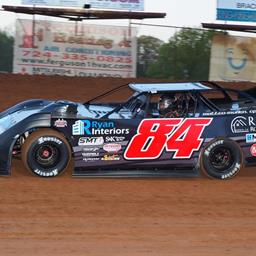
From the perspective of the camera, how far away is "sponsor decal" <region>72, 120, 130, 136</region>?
9398 mm

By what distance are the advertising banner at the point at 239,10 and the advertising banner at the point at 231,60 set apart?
7.40 feet

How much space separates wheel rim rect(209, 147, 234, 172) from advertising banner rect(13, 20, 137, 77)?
10558 mm

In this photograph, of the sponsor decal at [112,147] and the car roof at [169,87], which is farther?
the car roof at [169,87]

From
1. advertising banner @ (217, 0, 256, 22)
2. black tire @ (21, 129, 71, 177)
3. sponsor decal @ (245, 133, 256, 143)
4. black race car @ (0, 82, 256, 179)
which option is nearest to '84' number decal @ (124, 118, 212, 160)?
black race car @ (0, 82, 256, 179)

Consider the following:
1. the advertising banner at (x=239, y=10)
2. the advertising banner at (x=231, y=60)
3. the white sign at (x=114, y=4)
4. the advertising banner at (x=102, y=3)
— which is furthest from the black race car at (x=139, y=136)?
the advertising banner at (x=239, y=10)

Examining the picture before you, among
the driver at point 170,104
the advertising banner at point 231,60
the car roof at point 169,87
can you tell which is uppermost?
the advertising banner at point 231,60

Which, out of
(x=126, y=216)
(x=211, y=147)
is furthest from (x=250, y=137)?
(x=126, y=216)

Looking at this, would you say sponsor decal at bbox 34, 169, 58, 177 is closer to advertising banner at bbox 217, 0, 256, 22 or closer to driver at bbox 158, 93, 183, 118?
driver at bbox 158, 93, 183, 118

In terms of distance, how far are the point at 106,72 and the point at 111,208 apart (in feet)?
41.1

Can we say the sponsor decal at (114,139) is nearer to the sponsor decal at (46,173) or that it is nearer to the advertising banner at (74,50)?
the sponsor decal at (46,173)

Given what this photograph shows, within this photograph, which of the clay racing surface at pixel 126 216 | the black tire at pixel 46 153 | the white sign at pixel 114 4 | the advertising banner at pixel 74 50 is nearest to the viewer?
the clay racing surface at pixel 126 216

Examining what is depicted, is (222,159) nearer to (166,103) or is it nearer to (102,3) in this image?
(166,103)

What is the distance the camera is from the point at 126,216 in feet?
25.0

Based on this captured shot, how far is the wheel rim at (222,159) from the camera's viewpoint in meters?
9.88
